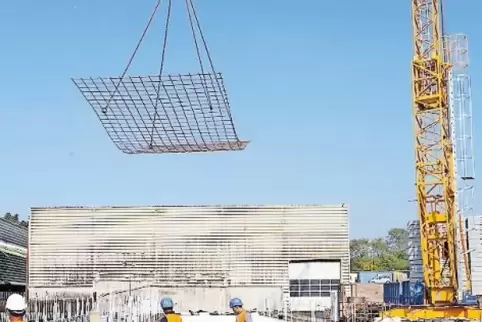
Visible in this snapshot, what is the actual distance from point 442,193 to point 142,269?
15.8m

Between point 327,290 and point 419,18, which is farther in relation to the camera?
point 327,290

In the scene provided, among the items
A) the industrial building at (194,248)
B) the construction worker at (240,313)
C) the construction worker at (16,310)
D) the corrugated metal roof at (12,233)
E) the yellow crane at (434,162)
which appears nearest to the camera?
the construction worker at (16,310)

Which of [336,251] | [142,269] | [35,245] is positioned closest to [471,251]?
[336,251]

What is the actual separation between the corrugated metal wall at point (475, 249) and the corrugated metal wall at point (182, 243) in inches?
280

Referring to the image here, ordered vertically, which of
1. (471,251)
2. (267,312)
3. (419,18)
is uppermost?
(419,18)

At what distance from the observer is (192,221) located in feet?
131

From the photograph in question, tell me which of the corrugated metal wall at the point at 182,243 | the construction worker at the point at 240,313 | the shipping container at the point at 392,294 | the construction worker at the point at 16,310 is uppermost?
the corrugated metal wall at the point at 182,243

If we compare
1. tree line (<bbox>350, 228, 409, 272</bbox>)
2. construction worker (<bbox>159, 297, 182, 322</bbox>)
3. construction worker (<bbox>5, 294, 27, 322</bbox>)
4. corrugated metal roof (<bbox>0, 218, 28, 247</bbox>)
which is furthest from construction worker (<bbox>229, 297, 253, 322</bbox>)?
tree line (<bbox>350, 228, 409, 272</bbox>)

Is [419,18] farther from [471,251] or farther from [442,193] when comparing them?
[471,251]

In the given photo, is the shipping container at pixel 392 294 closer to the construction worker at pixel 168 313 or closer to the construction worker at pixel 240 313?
the construction worker at pixel 240 313

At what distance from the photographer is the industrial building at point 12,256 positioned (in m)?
37.7

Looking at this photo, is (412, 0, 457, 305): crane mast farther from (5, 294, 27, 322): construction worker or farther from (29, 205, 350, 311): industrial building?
(5, 294, 27, 322): construction worker

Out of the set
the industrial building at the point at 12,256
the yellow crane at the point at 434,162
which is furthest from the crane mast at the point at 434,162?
the industrial building at the point at 12,256

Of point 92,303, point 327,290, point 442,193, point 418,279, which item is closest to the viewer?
point 92,303
